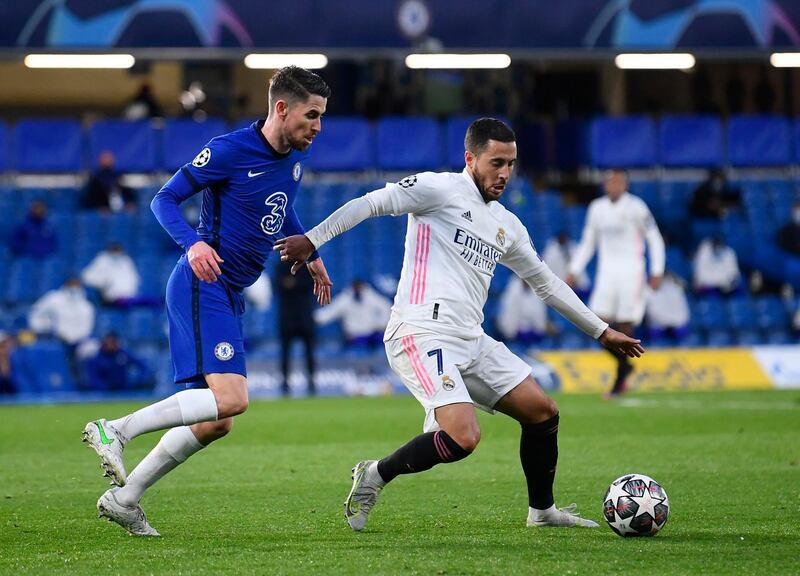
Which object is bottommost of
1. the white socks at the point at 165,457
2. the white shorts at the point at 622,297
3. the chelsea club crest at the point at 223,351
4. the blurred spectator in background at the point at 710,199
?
the white socks at the point at 165,457

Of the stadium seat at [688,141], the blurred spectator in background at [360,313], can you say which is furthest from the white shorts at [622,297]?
the stadium seat at [688,141]

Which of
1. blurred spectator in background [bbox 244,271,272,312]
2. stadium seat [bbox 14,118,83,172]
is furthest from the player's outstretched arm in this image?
stadium seat [bbox 14,118,83,172]

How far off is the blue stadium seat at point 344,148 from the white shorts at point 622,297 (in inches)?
346

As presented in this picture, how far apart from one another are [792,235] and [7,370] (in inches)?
524

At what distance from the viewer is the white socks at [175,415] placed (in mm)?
6363

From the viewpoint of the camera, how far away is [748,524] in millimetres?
6758

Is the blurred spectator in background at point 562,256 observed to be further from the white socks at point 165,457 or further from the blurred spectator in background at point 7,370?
the white socks at point 165,457

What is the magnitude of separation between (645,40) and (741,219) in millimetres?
4609

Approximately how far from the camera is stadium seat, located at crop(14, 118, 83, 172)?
23.5 metres

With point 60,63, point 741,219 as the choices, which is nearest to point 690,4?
point 741,219

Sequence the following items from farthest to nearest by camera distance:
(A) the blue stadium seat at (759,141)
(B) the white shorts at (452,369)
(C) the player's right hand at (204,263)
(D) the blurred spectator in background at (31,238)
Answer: (A) the blue stadium seat at (759,141)
(D) the blurred spectator in background at (31,238)
(B) the white shorts at (452,369)
(C) the player's right hand at (204,263)

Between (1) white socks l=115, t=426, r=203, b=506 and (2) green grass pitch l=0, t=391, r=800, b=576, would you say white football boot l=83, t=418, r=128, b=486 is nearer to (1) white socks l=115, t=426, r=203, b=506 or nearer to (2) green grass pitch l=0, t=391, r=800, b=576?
(1) white socks l=115, t=426, r=203, b=506

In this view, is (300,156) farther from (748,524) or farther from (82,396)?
(82,396)

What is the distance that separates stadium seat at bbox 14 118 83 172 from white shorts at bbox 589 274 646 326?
11190 mm
